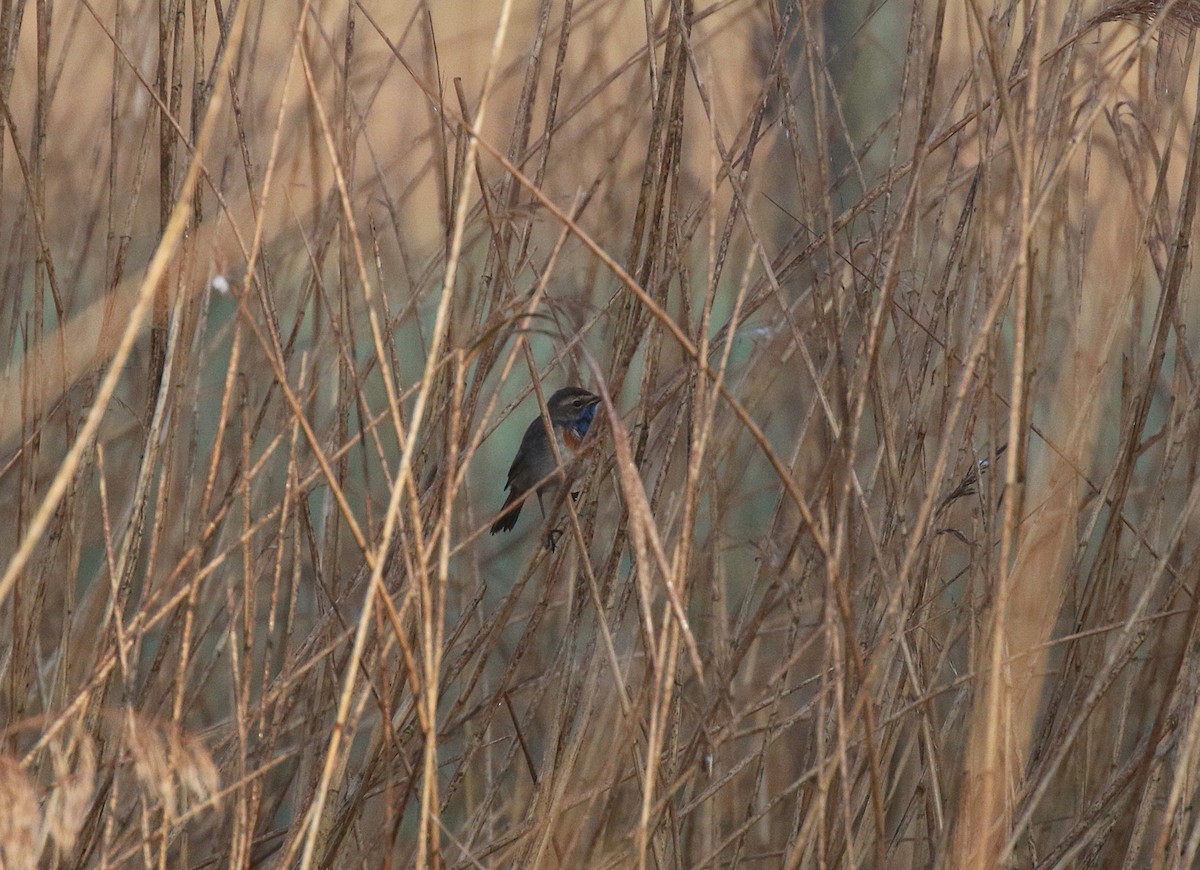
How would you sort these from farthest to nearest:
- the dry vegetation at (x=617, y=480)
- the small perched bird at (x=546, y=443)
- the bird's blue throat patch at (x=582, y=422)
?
the bird's blue throat patch at (x=582, y=422) < the small perched bird at (x=546, y=443) < the dry vegetation at (x=617, y=480)

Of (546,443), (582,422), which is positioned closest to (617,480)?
(546,443)

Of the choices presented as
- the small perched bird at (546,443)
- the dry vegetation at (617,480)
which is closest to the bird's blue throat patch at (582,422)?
the small perched bird at (546,443)

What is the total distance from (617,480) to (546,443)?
89cm

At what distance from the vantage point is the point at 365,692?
1.13 meters

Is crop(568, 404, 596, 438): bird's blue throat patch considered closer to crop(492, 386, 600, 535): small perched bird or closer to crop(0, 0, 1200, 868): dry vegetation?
crop(492, 386, 600, 535): small perched bird

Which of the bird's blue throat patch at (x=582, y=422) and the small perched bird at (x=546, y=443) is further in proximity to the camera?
the bird's blue throat patch at (x=582, y=422)

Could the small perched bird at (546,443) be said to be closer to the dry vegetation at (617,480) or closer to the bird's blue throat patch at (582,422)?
the bird's blue throat patch at (582,422)

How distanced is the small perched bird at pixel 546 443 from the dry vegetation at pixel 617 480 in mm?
160

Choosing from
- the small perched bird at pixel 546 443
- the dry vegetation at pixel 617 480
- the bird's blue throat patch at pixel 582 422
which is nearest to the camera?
the dry vegetation at pixel 617 480

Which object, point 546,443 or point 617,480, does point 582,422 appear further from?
point 617,480

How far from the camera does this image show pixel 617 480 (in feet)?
4.64

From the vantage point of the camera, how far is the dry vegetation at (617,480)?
0.84 metres

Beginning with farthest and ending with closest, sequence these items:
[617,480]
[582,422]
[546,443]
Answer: [582,422] → [546,443] → [617,480]

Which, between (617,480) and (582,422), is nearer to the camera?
(617,480)
